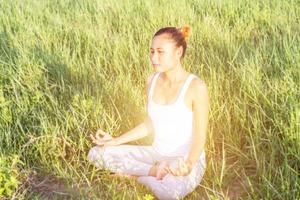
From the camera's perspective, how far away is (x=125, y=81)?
2990 millimetres

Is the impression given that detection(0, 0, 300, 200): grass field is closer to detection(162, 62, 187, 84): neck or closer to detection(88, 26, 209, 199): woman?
detection(88, 26, 209, 199): woman

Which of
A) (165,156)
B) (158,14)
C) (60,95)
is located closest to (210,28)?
(158,14)

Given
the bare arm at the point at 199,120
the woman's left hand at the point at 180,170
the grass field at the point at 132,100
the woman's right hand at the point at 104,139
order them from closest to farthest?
the woman's left hand at the point at 180,170 → the bare arm at the point at 199,120 → the grass field at the point at 132,100 → the woman's right hand at the point at 104,139

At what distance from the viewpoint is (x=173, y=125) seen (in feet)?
7.37

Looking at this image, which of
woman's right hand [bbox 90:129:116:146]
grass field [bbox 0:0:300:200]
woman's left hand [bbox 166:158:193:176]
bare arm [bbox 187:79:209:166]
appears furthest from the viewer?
woman's right hand [bbox 90:129:116:146]

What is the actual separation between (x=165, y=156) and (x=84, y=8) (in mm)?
3091

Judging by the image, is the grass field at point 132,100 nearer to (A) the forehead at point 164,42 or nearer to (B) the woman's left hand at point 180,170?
(B) the woman's left hand at point 180,170

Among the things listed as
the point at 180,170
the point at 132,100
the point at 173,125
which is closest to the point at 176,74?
the point at 173,125

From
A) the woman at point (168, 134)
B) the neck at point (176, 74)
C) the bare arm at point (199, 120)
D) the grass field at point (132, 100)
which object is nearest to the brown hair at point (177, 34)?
the woman at point (168, 134)

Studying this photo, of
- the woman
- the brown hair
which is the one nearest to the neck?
the woman

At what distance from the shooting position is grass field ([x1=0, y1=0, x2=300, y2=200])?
87.3 inches

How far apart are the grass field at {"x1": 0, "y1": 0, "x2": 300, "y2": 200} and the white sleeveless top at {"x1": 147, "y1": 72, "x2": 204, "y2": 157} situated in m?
0.20

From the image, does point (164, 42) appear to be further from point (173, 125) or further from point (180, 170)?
point (180, 170)

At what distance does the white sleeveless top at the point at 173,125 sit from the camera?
7.21 ft
